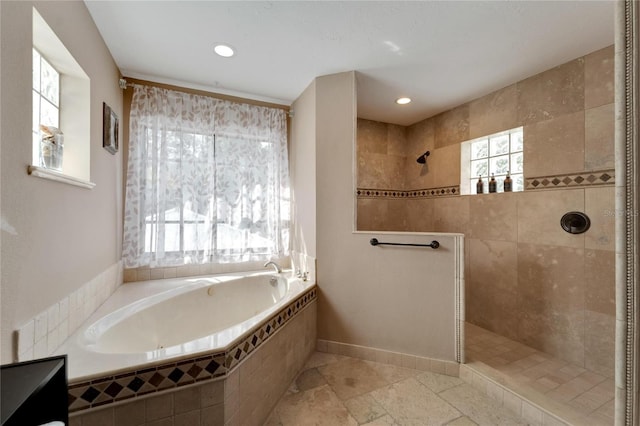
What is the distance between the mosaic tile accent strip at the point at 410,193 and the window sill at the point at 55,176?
218cm

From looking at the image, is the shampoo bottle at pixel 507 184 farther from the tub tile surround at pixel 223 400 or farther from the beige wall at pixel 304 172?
the tub tile surround at pixel 223 400

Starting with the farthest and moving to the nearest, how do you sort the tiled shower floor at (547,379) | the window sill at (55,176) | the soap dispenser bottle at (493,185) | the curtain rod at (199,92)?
the soap dispenser bottle at (493,185), the curtain rod at (199,92), the tiled shower floor at (547,379), the window sill at (55,176)

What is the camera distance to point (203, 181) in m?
2.40

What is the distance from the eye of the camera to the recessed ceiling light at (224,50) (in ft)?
5.96

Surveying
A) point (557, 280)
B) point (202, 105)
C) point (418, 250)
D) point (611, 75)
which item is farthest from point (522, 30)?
point (202, 105)

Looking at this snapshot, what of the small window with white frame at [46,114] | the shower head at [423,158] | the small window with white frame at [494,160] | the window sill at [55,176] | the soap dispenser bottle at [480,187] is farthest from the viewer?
the shower head at [423,158]

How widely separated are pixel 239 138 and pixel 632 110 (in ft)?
8.31

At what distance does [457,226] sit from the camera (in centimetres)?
272

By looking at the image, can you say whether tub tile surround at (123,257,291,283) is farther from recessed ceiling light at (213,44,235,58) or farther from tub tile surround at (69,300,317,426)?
recessed ceiling light at (213,44,235,58)

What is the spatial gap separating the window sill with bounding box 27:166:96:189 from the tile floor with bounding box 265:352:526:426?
1605 millimetres

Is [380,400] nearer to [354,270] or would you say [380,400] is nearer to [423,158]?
[354,270]

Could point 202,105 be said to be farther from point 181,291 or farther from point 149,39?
point 181,291

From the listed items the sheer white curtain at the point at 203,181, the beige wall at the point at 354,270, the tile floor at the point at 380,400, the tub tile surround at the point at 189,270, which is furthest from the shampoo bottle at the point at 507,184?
the tub tile surround at the point at 189,270

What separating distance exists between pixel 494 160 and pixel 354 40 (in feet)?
5.92
